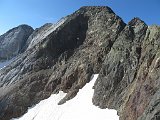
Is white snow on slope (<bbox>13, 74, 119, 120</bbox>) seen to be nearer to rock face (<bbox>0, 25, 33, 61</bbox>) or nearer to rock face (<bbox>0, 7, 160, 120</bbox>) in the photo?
rock face (<bbox>0, 7, 160, 120</bbox>)

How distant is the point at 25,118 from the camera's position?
52.2 m

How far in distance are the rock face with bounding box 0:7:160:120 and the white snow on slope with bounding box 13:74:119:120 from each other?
1.26 meters

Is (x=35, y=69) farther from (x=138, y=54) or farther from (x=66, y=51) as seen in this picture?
(x=138, y=54)

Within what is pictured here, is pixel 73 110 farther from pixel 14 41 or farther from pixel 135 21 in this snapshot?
pixel 14 41

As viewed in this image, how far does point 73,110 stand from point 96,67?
1030cm

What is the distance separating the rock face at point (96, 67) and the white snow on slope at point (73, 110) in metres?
1.26

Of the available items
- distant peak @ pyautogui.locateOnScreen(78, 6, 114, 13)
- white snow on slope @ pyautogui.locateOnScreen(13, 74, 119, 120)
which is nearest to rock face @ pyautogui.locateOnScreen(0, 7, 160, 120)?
distant peak @ pyautogui.locateOnScreen(78, 6, 114, 13)

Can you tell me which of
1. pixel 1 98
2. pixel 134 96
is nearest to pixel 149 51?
pixel 134 96

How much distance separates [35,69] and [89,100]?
2289 centimetres

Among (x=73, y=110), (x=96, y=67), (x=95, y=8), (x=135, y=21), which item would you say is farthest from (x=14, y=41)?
(x=73, y=110)

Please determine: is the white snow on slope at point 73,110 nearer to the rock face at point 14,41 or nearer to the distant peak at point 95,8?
the distant peak at point 95,8

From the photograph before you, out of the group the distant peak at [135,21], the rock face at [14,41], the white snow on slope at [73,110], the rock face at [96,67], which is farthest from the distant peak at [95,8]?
the rock face at [14,41]

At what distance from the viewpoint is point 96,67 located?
5284cm

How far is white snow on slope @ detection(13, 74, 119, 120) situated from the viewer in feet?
130
